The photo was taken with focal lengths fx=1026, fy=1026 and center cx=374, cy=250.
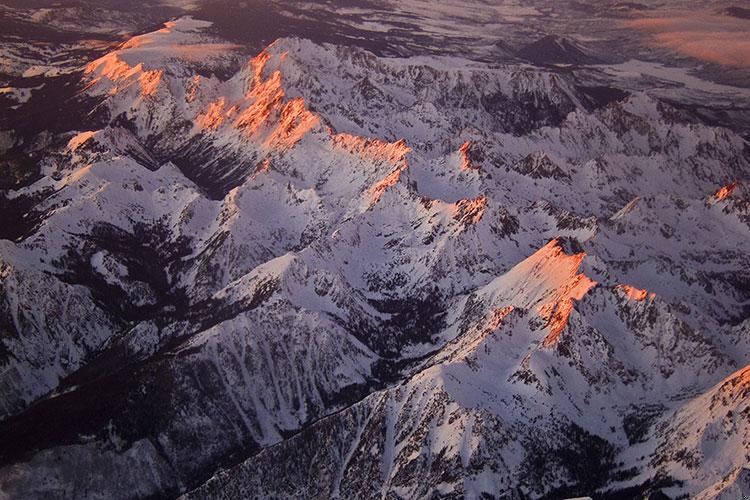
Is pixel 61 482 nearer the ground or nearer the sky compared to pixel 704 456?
nearer the ground

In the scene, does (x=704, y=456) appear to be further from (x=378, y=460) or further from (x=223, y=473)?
(x=223, y=473)

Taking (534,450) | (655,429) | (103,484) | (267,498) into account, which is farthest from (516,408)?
(103,484)

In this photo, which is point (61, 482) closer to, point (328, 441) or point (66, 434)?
point (66, 434)

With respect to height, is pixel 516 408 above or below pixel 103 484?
above

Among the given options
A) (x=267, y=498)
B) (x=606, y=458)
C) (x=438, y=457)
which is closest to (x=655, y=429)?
(x=606, y=458)

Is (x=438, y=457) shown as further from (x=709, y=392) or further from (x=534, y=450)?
(x=709, y=392)

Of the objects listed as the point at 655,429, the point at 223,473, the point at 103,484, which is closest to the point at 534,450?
the point at 655,429

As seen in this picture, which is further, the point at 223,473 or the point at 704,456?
the point at 223,473

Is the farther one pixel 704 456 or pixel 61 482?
pixel 61 482
